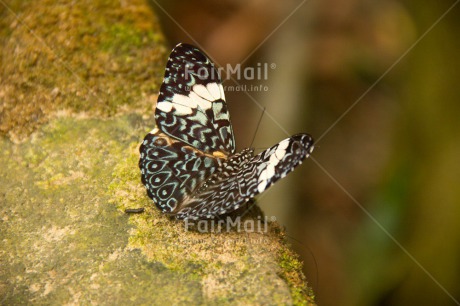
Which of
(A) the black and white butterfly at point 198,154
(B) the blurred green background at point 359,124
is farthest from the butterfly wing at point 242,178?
(B) the blurred green background at point 359,124

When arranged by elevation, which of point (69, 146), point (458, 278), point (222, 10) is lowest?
point (69, 146)

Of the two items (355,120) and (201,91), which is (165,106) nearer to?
(201,91)

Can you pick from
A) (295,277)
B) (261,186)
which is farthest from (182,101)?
(295,277)

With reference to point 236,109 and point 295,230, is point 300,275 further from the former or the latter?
point 236,109

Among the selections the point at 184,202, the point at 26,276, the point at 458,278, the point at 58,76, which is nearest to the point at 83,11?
the point at 58,76

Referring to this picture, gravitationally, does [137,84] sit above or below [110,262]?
above

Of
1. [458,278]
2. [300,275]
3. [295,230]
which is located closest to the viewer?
[300,275]

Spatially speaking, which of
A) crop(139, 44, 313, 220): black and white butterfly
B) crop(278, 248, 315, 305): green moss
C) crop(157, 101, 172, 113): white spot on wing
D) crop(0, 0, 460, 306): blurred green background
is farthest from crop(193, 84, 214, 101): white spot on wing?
crop(278, 248, 315, 305): green moss

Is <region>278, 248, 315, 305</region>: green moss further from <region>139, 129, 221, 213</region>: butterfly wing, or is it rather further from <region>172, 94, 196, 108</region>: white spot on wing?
<region>172, 94, 196, 108</region>: white spot on wing
